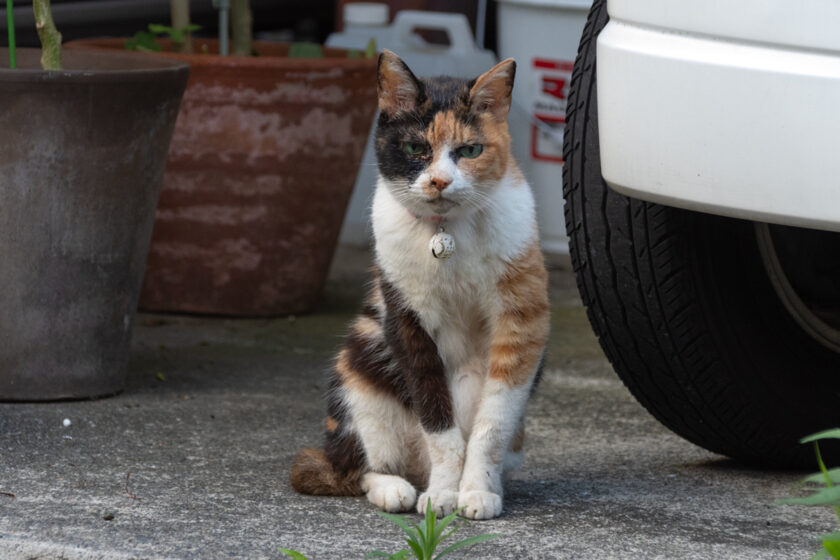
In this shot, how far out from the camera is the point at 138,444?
2750mm

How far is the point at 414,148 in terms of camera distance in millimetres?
2303

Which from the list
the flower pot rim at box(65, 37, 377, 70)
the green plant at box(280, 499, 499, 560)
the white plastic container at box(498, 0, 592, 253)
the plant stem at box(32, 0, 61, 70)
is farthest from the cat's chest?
the white plastic container at box(498, 0, 592, 253)

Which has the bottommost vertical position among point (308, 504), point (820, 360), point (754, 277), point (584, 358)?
point (584, 358)

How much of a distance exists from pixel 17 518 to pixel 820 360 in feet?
5.47

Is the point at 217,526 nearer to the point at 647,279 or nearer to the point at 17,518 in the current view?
the point at 17,518

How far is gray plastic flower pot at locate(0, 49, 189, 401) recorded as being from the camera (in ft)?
9.57

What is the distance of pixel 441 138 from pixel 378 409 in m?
0.59

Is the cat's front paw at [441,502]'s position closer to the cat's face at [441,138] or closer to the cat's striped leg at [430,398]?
the cat's striped leg at [430,398]

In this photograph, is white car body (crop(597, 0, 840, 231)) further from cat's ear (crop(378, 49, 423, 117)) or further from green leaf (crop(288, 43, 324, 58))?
green leaf (crop(288, 43, 324, 58))

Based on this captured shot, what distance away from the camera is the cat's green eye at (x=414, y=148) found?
2297 mm

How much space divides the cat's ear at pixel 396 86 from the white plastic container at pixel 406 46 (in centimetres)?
255

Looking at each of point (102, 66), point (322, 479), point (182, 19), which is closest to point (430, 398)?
point (322, 479)

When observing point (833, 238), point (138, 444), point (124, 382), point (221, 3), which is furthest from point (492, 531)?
point (221, 3)

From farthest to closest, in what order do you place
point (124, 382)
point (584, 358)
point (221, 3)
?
point (221, 3) < point (584, 358) < point (124, 382)
